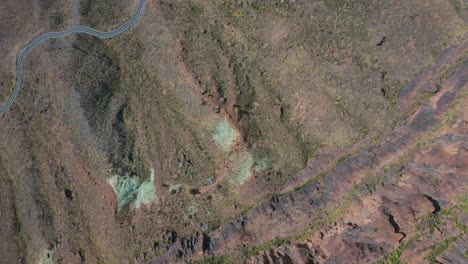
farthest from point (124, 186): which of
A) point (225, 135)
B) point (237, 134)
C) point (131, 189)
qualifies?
point (237, 134)

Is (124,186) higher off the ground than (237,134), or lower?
lower

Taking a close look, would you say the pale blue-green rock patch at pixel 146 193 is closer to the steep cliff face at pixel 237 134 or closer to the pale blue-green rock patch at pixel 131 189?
the pale blue-green rock patch at pixel 131 189

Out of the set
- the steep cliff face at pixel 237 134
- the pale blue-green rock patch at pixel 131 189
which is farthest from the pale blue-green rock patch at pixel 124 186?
the steep cliff face at pixel 237 134

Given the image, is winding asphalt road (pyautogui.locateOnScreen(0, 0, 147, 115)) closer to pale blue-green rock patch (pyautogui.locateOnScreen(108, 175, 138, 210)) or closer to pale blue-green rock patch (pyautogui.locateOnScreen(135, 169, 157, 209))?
pale blue-green rock patch (pyautogui.locateOnScreen(108, 175, 138, 210))

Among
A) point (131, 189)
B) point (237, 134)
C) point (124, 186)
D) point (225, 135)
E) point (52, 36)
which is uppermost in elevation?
point (237, 134)

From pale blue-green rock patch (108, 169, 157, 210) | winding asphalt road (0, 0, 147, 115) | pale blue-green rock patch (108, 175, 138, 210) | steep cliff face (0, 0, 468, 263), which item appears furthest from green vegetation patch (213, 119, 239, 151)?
winding asphalt road (0, 0, 147, 115)

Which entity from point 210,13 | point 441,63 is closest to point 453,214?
point 441,63

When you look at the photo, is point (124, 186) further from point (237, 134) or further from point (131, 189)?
point (237, 134)
